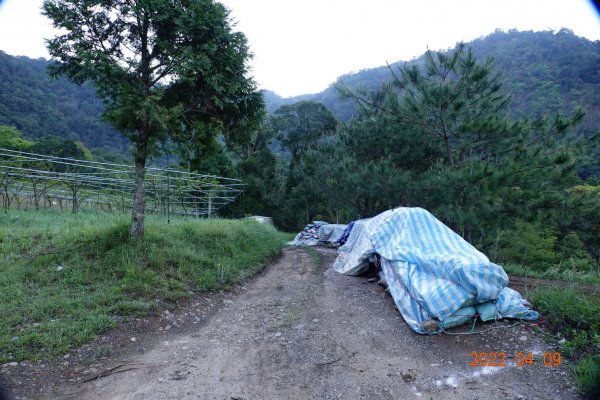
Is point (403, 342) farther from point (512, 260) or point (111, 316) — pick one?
point (512, 260)

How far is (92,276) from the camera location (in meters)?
4.66

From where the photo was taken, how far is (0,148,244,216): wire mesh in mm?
10219

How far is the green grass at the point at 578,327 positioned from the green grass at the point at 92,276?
444 centimetres

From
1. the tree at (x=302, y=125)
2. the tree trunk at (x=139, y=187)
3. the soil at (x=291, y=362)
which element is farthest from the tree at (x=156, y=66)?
the tree at (x=302, y=125)

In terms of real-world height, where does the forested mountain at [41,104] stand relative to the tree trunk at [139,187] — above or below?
above

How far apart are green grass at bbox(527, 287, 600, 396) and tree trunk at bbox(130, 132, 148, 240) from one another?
5.82 meters

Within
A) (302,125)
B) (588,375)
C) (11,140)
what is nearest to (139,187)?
(588,375)

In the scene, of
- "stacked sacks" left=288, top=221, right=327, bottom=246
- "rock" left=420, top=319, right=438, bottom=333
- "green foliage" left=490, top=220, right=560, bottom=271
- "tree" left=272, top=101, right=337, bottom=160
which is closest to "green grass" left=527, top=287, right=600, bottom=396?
"rock" left=420, top=319, right=438, bottom=333

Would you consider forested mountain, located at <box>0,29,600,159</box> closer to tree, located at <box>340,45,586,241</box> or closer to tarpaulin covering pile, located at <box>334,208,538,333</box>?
tree, located at <box>340,45,586,241</box>

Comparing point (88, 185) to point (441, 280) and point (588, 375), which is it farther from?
point (588, 375)

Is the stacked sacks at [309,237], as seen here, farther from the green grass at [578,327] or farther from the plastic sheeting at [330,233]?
the green grass at [578,327]

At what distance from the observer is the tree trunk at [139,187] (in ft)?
17.3

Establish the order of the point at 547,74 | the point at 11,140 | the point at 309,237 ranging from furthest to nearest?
the point at 547,74 < the point at 11,140 < the point at 309,237

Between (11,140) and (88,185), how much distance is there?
13465 millimetres
